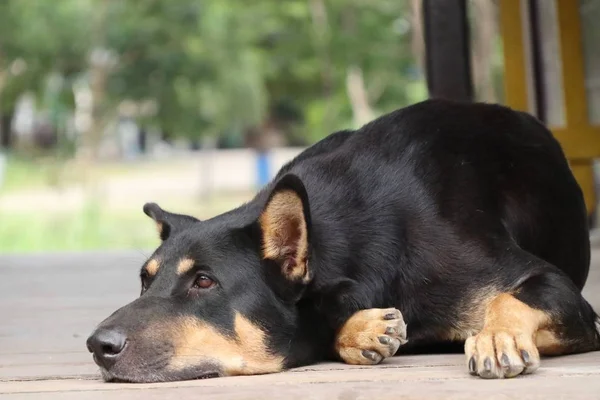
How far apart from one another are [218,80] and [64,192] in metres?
3.91

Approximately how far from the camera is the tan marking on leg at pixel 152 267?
8.27 feet

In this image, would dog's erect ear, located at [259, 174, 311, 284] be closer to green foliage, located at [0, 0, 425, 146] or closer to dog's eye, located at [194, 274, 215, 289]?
dog's eye, located at [194, 274, 215, 289]

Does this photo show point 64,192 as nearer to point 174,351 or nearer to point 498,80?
point 498,80

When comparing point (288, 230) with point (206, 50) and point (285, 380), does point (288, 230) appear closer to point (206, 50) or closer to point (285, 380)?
point (285, 380)

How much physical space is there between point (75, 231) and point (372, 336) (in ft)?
41.2

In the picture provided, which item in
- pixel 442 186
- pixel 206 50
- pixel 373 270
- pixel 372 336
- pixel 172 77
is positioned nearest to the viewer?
pixel 372 336

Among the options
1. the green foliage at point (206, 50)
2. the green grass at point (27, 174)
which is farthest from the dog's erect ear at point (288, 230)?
the green grass at point (27, 174)

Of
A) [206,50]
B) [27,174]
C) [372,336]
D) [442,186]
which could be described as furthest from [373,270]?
[27,174]

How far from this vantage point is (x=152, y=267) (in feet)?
8.31

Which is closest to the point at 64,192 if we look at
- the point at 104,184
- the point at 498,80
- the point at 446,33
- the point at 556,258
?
the point at 104,184

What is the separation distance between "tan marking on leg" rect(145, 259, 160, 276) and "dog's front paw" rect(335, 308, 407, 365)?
523mm

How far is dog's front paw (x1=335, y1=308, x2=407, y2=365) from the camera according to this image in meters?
2.48

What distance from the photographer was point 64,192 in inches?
731

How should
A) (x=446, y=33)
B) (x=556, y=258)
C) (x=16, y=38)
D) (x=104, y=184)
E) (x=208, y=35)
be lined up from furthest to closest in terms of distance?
(x=104, y=184) → (x=208, y=35) → (x=16, y=38) → (x=446, y=33) → (x=556, y=258)
